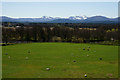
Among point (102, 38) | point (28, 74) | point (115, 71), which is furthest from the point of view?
point (102, 38)

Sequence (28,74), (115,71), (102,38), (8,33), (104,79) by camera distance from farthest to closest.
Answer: (102,38) < (8,33) < (115,71) < (28,74) < (104,79)

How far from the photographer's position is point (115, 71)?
28422 millimetres

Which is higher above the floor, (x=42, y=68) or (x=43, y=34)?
(x=43, y=34)

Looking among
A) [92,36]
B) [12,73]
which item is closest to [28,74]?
[12,73]

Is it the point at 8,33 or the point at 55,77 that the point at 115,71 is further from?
the point at 8,33

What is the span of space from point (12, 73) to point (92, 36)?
78.8 meters

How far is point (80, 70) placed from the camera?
1129 inches

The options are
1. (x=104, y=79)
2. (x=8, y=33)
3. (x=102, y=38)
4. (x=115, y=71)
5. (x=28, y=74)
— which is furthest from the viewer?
(x=102, y=38)

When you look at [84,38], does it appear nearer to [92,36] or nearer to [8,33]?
[92,36]

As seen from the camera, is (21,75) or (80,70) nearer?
(21,75)

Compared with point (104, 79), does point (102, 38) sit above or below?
above

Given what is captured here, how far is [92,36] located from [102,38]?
6.63 meters

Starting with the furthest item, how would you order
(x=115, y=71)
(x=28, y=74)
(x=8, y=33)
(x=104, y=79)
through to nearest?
1. (x=8, y=33)
2. (x=115, y=71)
3. (x=28, y=74)
4. (x=104, y=79)

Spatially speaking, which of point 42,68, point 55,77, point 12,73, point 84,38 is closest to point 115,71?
point 55,77
